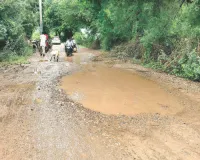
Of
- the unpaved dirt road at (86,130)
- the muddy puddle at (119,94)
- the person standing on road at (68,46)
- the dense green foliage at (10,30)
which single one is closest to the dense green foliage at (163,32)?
the muddy puddle at (119,94)

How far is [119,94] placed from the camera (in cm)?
841

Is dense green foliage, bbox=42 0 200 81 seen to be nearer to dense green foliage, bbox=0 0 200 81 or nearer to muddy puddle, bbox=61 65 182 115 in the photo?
dense green foliage, bbox=0 0 200 81

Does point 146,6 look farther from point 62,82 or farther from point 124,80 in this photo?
point 62,82

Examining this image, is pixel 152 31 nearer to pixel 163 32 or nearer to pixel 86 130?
pixel 163 32

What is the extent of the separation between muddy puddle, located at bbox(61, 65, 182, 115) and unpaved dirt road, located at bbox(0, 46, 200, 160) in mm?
207

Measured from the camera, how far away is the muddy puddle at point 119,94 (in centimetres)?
708

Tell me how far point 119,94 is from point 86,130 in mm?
3123

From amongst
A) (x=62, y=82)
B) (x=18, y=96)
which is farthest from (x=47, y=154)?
(x=62, y=82)

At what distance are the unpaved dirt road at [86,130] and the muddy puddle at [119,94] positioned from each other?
8.2 inches

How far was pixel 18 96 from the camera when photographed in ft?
26.2

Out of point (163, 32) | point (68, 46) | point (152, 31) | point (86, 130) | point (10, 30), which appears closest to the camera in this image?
point (86, 130)

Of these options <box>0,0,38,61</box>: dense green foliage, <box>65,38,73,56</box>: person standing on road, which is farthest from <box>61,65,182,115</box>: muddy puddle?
<box>65,38,73,56</box>: person standing on road

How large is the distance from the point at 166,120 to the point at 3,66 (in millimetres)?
10158

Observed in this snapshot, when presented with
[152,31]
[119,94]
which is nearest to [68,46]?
[152,31]
